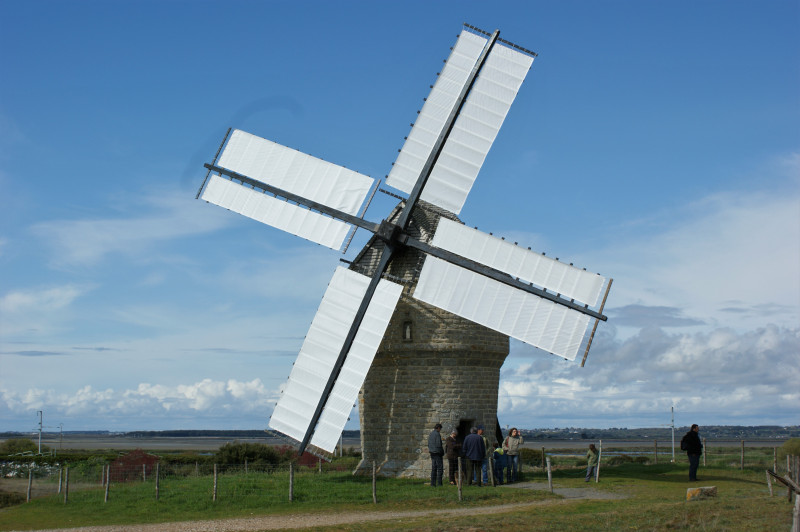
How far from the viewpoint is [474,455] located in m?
18.7

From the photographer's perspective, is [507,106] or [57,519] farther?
[507,106]

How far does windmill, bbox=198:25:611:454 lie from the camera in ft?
59.9

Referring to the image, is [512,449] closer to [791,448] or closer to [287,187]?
[287,187]

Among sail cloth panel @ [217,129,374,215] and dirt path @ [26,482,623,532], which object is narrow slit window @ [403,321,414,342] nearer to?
sail cloth panel @ [217,129,374,215]

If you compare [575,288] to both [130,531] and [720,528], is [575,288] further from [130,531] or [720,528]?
[130,531]

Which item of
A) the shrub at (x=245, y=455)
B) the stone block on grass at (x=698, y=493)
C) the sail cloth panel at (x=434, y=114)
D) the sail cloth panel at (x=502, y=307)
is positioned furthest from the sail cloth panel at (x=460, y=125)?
the shrub at (x=245, y=455)

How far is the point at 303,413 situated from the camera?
1873cm

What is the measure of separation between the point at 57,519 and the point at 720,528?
13732 millimetres

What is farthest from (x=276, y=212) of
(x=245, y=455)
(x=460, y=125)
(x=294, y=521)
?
(x=245, y=455)

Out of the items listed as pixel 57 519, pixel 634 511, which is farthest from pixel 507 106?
pixel 57 519

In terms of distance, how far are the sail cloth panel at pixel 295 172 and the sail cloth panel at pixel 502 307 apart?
2.80 m

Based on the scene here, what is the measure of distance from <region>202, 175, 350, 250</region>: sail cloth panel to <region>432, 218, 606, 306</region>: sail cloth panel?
276 cm

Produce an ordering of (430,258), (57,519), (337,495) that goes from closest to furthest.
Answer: (57,519), (337,495), (430,258)

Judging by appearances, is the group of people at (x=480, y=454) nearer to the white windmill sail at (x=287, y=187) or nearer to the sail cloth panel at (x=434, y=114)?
the white windmill sail at (x=287, y=187)
